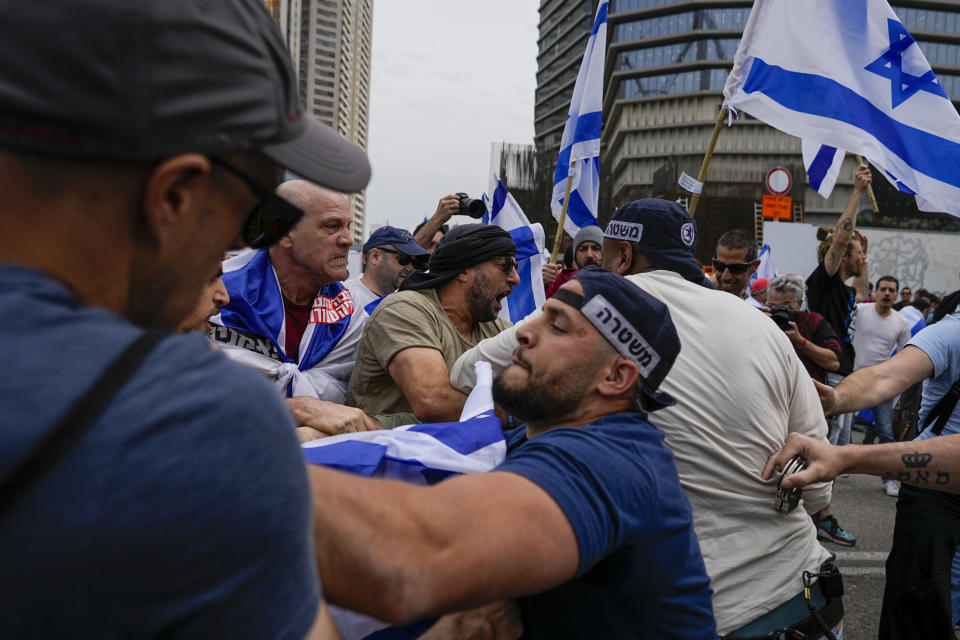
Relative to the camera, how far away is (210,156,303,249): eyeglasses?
82 cm

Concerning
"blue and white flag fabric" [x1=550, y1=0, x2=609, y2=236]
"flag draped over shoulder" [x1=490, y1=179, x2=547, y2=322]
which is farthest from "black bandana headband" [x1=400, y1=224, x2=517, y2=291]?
"blue and white flag fabric" [x1=550, y1=0, x2=609, y2=236]

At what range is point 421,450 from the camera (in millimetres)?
1735

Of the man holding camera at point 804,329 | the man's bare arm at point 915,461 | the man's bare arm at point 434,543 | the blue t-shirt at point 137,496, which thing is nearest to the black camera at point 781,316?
the man holding camera at point 804,329

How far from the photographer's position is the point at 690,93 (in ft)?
228

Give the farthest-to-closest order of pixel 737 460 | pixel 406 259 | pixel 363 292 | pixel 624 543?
pixel 406 259 < pixel 363 292 < pixel 737 460 < pixel 624 543

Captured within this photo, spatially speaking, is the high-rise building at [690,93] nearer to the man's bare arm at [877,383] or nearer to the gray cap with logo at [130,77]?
the man's bare arm at [877,383]

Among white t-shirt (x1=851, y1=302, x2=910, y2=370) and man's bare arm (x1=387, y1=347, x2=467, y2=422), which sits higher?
man's bare arm (x1=387, y1=347, x2=467, y2=422)

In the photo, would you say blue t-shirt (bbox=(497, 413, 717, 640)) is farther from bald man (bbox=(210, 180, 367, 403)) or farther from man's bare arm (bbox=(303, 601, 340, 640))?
bald man (bbox=(210, 180, 367, 403))

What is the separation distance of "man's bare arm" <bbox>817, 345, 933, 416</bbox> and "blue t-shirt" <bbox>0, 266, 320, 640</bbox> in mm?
2816

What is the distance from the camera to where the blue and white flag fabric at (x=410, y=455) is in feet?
5.10

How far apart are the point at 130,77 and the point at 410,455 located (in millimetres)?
1213

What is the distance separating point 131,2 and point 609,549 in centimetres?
123

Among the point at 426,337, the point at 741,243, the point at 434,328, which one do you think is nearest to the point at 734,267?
the point at 741,243

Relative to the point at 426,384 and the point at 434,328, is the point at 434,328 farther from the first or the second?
the point at 426,384
